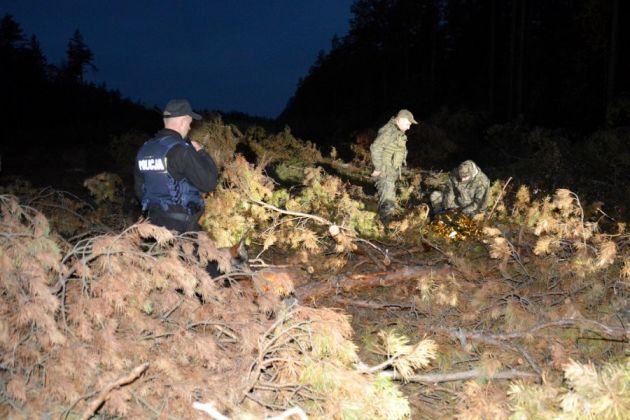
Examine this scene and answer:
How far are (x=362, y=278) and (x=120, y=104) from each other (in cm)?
2941

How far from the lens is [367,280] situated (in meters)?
5.02

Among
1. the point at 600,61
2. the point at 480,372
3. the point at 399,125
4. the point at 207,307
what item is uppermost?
the point at 600,61

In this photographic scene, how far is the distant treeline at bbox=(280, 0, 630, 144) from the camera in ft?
53.4

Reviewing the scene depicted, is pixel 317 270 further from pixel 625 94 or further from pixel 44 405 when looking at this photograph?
pixel 625 94

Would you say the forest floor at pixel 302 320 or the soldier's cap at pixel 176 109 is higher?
the soldier's cap at pixel 176 109

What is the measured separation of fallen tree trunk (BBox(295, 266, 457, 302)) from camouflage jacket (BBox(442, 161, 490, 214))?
5.41 ft

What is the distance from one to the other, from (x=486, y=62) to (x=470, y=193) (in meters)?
23.0

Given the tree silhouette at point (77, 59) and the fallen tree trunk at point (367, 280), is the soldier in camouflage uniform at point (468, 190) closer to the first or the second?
the fallen tree trunk at point (367, 280)

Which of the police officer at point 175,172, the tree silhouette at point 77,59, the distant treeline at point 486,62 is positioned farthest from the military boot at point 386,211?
the tree silhouette at point 77,59

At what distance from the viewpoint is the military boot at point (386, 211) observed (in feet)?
21.4

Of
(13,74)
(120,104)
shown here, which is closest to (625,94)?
(120,104)

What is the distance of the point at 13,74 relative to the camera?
33281 mm

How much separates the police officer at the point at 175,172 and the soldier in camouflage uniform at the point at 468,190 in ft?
12.7

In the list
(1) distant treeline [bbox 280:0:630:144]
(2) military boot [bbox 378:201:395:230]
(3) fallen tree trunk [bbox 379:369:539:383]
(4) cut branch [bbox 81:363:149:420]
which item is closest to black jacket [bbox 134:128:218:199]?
(4) cut branch [bbox 81:363:149:420]
